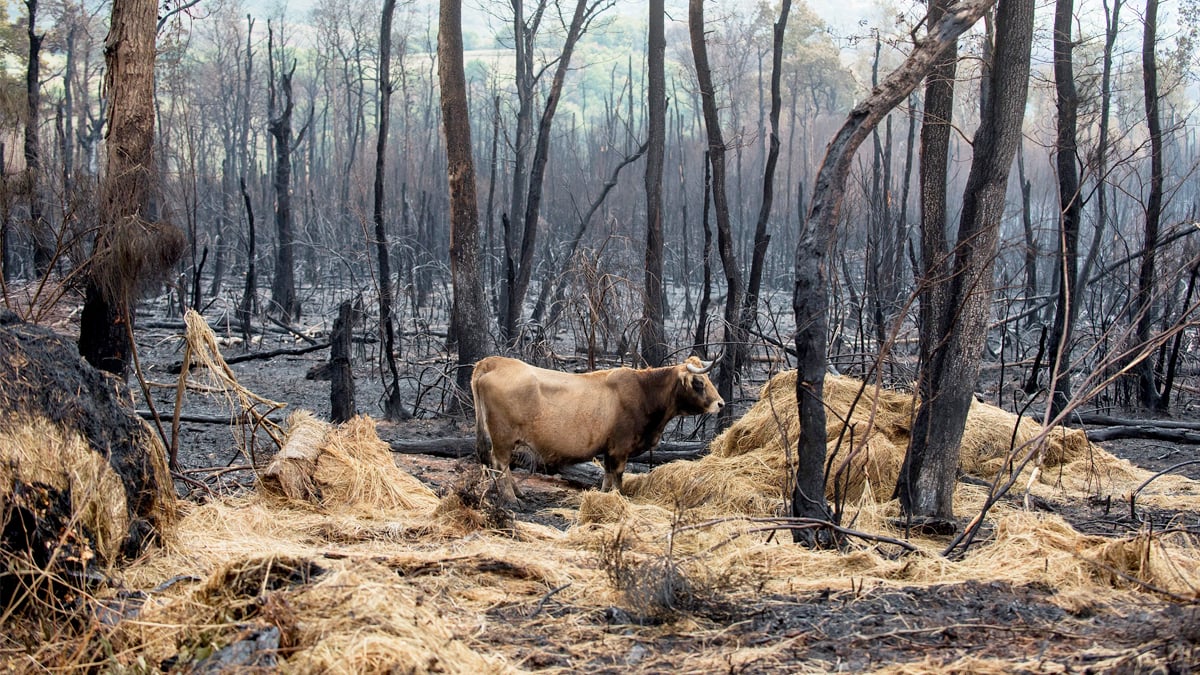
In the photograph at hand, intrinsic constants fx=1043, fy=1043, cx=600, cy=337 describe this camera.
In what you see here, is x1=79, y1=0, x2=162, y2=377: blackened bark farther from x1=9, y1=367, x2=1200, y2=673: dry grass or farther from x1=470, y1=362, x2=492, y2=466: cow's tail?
x1=470, y1=362, x2=492, y2=466: cow's tail

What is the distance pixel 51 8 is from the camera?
34.1m

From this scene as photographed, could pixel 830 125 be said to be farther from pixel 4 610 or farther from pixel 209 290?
pixel 4 610

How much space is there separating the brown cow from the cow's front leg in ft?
0.03

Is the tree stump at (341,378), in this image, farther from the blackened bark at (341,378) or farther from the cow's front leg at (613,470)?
the cow's front leg at (613,470)

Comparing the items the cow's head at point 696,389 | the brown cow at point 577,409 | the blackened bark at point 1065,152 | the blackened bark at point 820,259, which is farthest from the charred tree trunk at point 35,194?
the blackened bark at point 1065,152

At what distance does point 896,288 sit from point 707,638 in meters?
15.5

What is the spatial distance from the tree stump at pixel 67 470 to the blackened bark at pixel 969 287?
5475 mm

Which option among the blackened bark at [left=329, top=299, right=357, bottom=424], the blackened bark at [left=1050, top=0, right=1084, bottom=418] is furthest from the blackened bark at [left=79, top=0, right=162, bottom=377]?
the blackened bark at [left=1050, top=0, right=1084, bottom=418]

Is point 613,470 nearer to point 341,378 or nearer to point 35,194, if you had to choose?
point 341,378

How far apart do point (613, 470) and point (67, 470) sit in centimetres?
565

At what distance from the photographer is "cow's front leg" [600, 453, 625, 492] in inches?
411

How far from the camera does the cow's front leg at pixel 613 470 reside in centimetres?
1045

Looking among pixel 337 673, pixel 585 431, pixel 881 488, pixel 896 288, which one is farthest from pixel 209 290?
pixel 337 673

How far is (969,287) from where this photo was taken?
807cm
